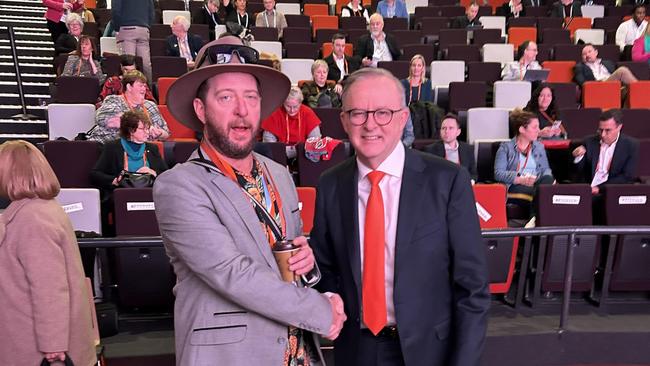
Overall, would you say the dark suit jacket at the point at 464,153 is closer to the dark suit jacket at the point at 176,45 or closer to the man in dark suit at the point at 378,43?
the man in dark suit at the point at 378,43

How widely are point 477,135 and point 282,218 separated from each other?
17.5 feet

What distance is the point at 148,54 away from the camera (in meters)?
8.43

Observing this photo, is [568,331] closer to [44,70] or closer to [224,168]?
[224,168]

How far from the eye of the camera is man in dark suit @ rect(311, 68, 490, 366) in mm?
1898

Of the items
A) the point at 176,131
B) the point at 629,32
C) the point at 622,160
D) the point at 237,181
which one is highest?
the point at 629,32

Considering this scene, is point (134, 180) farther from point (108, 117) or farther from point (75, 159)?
point (108, 117)

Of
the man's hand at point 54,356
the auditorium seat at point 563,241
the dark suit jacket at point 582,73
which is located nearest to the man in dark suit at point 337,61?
the dark suit jacket at point 582,73

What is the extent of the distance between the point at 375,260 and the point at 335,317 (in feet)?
0.75

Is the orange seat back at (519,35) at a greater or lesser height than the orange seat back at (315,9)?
lesser

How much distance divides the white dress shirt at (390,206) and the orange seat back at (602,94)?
6874 millimetres

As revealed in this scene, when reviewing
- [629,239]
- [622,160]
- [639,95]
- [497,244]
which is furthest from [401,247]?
[639,95]

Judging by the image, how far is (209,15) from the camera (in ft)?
32.5

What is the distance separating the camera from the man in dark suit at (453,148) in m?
5.95

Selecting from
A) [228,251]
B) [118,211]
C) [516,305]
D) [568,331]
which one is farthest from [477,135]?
[228,251]
